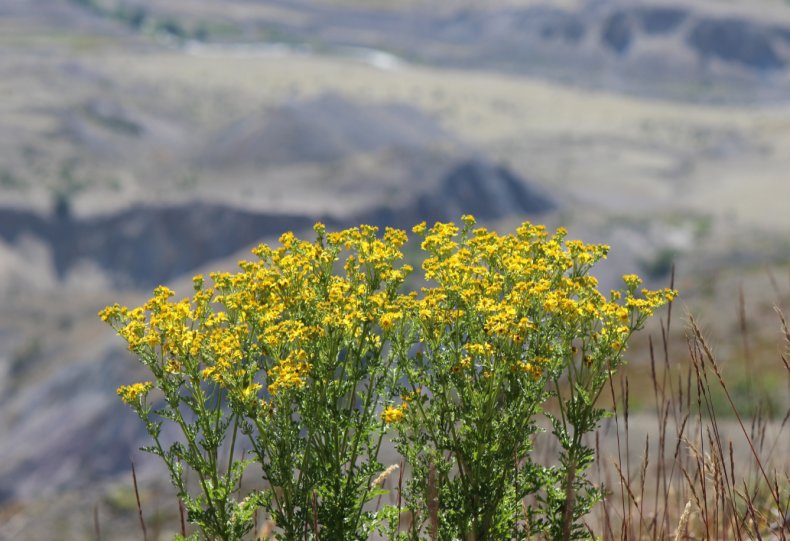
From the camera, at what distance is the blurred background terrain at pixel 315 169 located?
121ft

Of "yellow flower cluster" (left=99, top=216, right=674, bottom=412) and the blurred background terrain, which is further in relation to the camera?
the blurred background terrain

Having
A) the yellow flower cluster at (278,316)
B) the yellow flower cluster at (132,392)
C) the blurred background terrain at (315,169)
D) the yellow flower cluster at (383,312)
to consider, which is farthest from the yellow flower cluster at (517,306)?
the yellow flower cluster at (132,392)

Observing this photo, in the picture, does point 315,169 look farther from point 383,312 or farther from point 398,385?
point 383,312

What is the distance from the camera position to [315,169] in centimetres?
7850

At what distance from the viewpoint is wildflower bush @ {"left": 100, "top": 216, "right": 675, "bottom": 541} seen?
12.0ft

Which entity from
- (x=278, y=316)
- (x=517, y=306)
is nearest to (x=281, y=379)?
(x=278, y=316)

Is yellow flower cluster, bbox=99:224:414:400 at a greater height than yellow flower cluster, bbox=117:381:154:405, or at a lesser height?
greater

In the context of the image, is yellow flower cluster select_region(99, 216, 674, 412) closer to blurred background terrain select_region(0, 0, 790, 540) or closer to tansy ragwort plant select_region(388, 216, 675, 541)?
tansy ragwort plant select_region(388, 216, 675, 541)

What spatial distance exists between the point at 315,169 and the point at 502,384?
249 ft

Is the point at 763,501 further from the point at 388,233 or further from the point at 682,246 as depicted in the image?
the point at 682,246

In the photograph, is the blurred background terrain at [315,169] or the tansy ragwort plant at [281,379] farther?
the blurred background terrain at [315,169]

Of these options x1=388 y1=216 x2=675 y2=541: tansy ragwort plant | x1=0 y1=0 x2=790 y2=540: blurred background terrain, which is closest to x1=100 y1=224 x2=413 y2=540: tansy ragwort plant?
x1=388 y1=216 x2=675 y2=541: tansy ragwort plant

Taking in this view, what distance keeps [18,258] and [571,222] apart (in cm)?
4437

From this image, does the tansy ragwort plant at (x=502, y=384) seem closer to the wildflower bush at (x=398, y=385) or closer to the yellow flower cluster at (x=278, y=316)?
the wildflower bush at (x=398, y=385)
